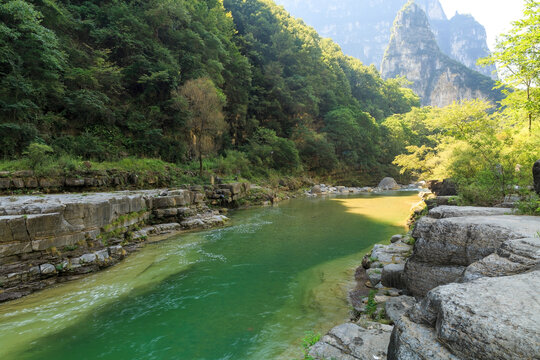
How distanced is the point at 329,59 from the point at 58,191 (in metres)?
57.0

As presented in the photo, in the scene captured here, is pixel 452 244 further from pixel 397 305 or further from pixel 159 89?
pixel 159 89

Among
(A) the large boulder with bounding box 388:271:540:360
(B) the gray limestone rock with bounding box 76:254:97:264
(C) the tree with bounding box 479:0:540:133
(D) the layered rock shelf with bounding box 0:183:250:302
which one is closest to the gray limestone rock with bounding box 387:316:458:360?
(A) the large boulder with bounding box 388:271:540:360

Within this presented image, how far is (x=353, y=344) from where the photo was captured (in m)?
2.98

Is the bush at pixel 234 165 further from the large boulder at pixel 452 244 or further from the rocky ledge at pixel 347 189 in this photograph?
the large boulder at pixel 452 244

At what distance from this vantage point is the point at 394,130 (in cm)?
4750

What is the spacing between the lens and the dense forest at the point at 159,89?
43.1ft

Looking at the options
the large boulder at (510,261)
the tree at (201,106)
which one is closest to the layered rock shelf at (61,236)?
the large boulder at (510,261)

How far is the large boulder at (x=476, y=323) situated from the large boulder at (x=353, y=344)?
795 mm

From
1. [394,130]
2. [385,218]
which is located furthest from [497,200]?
[394,130]

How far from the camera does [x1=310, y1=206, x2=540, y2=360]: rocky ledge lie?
64.2 inches

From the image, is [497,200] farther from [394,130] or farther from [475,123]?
[394,130]

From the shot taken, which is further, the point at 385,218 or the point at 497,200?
the point at 385,218

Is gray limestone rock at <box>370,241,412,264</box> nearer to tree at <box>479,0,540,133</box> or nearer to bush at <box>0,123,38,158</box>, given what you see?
tree at <box>479,0,540,133</box>

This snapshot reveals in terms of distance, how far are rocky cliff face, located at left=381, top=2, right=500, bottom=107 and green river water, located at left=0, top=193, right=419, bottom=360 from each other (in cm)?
11497
